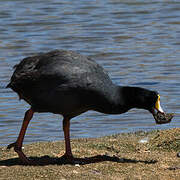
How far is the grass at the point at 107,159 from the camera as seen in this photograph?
673 centimetres

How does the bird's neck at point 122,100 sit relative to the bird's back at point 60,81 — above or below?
below

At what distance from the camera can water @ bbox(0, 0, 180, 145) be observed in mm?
10125

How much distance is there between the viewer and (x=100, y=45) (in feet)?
50.9

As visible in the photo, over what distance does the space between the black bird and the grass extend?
0.38 meters

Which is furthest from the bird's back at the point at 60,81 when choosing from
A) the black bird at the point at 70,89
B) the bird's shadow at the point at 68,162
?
the bird's shadow at the point at 68,162

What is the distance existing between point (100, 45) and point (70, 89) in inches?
339

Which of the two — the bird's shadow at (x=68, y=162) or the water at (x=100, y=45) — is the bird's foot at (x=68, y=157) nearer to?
the bird's shadow at (x=68, y=162)

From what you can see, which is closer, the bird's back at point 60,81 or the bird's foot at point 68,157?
the bird's back at point 60,81

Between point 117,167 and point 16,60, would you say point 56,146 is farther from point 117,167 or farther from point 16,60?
point 16,60

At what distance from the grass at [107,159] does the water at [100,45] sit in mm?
1153

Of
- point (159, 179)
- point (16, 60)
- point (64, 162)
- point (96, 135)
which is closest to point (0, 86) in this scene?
point (16, 60)

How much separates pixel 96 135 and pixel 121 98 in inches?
92.8

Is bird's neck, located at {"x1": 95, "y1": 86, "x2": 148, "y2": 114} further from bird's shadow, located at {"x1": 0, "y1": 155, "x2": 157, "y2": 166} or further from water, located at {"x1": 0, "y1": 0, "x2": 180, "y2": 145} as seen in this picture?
water, located at {"x1": 0, "y1": 0, "x2": 180, "y2": 145}

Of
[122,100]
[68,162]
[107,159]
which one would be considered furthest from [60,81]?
[107,159]
